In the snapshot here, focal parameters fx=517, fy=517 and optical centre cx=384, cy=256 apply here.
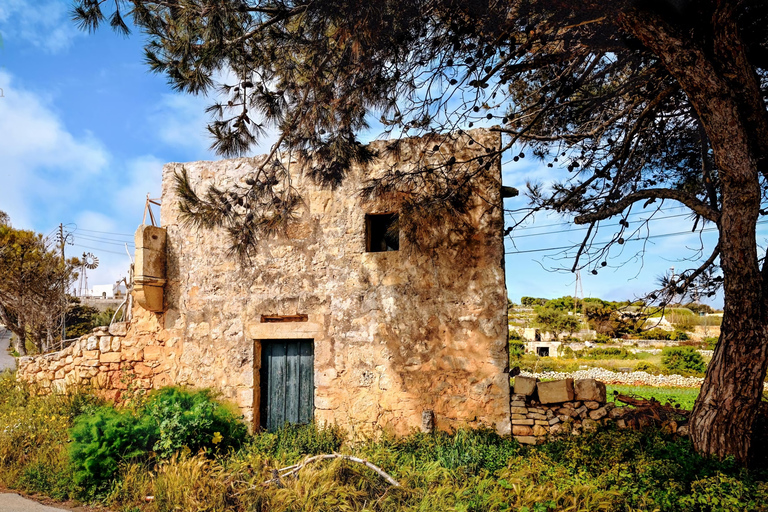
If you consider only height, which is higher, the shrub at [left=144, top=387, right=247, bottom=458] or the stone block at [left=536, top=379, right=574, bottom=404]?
the stone block at [left=536, top=379, right=574, bottom=404]

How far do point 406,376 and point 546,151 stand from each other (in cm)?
335

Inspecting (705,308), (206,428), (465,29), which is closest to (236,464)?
(206,428)

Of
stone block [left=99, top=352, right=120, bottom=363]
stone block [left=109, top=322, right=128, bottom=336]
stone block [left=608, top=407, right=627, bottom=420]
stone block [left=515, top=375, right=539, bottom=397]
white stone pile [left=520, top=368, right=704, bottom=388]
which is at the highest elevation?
stone block [left=109, top=322, right=128, bottom=336]

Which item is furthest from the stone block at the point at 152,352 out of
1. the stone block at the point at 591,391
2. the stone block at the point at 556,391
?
the stone block at the point at 591,391

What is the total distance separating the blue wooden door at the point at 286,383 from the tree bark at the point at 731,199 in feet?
14.2

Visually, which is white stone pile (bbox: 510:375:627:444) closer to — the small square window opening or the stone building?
the stone building

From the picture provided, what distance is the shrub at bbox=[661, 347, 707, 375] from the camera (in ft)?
55.2

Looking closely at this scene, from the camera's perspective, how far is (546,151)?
6.63m

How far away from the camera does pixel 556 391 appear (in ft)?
18.6

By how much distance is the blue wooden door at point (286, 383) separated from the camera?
6703 millimetres

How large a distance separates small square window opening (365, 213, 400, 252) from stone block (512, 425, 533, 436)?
2.50 meters

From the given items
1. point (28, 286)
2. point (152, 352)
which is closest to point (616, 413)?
point (152, 352)

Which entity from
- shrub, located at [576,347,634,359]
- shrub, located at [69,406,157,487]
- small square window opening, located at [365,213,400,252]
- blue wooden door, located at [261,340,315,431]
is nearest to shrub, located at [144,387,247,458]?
shrub, located at [69,406,157,487]

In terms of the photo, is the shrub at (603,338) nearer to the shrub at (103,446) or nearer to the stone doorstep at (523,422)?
the stone doorstep at (523,422)
